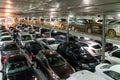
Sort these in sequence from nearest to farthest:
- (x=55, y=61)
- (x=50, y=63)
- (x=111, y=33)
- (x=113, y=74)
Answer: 1. (x=113, y=74)
2. (x=50, y=63)
3. (x=55, y=61)
4. (x=111, y=33)

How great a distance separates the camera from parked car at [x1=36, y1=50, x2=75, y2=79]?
9.16 m

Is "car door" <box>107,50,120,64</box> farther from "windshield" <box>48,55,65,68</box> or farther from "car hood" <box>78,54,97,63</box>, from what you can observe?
"windshield" <box>48,55,65,68</box>

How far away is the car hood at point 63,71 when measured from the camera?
896 cm

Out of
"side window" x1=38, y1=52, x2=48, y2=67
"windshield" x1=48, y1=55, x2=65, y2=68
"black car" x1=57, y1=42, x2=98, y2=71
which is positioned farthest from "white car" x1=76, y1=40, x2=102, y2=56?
"side window" x1=38, y1=52, x2=48, y2=67

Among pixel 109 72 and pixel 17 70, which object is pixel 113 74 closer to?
pixel 109 72

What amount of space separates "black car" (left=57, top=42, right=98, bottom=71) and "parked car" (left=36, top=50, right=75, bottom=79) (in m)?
1.36

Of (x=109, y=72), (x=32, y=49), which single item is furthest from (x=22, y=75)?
(x=32, y=49)

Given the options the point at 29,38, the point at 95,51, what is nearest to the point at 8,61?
the point at 95,51

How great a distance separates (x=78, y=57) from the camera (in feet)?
39.1

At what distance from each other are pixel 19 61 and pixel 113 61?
584cm

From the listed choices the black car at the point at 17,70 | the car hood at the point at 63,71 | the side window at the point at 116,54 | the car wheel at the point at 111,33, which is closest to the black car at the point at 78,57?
the side window at the point at 116,54

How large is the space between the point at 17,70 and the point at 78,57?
15.0 feet

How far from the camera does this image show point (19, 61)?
934 cm

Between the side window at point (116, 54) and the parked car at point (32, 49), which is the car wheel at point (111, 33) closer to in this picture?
the side window at point (116, 54)
